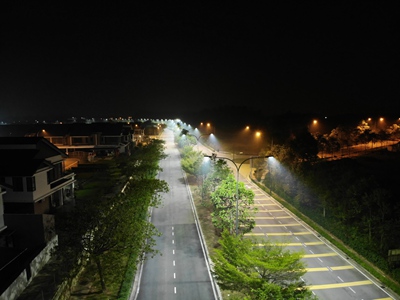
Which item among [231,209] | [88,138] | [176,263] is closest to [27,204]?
[176,263]

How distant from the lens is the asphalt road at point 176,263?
22672 millimetres

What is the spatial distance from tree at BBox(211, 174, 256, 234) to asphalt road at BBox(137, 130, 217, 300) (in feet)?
10.5

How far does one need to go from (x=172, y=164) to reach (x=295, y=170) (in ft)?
115

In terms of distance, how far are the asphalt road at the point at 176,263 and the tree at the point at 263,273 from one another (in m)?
5.16

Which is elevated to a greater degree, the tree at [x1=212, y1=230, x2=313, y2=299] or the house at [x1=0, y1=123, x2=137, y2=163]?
the house at [x1=0, y1=123, x2=137, y2=163]

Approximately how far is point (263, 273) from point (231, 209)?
12961mm

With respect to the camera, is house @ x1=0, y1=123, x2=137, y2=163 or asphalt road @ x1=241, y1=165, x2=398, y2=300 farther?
house @ x1=0, y1=123, x2=137, y2=163

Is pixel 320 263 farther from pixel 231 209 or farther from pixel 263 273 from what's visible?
pixel 263 273

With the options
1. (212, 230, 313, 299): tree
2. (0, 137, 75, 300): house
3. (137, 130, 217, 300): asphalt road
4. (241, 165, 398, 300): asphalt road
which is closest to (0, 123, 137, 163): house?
(0, 137, 75, 300): house

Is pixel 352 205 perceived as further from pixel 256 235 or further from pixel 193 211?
pixel 193 211

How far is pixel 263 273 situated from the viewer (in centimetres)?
1741

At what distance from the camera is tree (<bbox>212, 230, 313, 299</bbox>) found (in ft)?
52.6

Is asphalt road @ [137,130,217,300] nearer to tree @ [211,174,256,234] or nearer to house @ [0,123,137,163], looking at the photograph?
tree @ [211,174,256,234]

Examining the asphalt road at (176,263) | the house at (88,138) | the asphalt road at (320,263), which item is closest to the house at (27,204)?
the asphalt road at (176,263)
